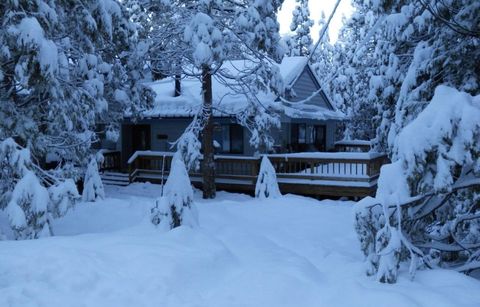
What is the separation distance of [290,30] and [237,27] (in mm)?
33491

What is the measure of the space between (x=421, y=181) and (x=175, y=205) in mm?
4572

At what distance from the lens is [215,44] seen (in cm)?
1486

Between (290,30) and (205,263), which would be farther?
(290,30)

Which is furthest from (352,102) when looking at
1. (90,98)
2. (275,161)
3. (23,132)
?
(23,132)

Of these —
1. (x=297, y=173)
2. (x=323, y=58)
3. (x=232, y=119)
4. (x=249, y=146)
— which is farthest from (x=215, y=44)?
(x=323, y=58)

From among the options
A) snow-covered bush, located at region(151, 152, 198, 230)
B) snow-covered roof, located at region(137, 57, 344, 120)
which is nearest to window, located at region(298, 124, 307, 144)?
snow-covered roof, located at region(137, 57, 344, 120)

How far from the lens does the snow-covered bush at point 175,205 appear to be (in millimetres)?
8562

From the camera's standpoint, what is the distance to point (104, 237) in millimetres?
7262

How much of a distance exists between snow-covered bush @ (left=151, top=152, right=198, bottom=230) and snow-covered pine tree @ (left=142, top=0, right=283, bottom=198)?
6.68m

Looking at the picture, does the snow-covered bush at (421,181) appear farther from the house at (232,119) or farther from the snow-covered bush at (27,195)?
the house at (232,119)

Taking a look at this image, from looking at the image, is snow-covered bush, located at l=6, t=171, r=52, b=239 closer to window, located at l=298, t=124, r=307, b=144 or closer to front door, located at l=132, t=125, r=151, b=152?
front door, located at l=132, t=125, r=151, b=152

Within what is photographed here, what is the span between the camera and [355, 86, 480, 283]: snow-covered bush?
5.20 m

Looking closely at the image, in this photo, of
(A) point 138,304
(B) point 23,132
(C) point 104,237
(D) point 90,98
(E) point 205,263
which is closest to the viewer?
(A) point 138,304

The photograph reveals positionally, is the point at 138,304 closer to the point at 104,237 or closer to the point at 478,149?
the point at 104,237
